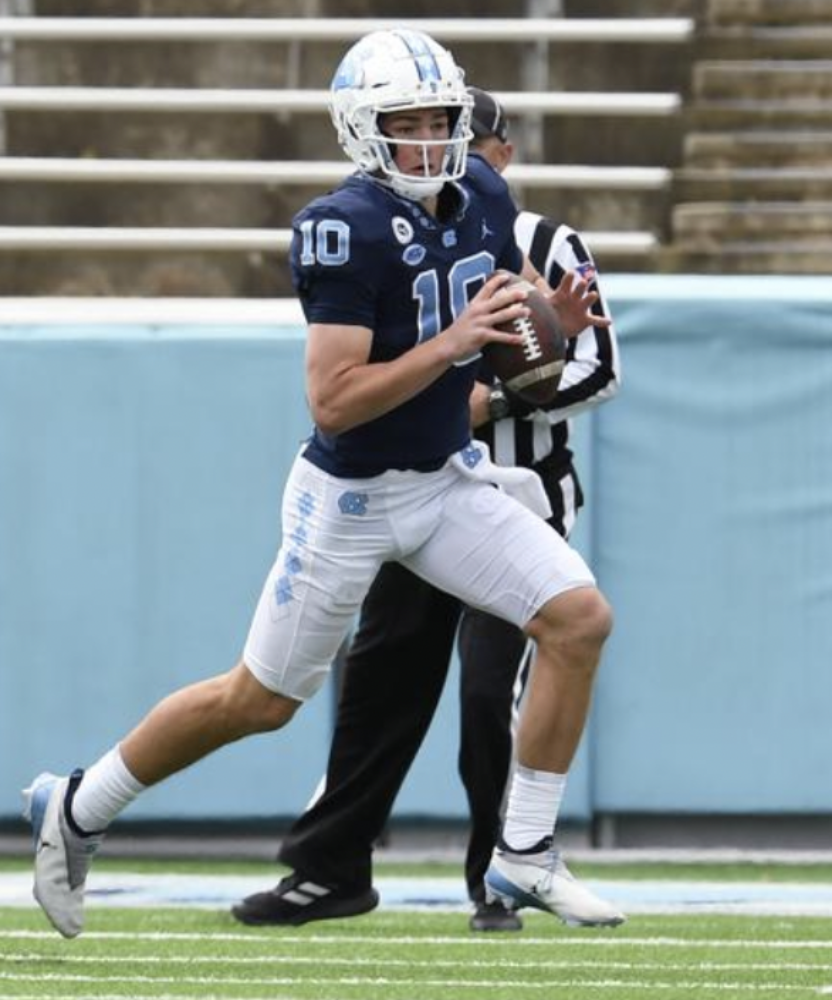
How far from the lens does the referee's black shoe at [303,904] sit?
546 cm

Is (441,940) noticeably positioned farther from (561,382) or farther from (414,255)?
(414,255)

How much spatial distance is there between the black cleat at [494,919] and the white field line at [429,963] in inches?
22.8

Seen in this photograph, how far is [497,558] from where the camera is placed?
187 inches

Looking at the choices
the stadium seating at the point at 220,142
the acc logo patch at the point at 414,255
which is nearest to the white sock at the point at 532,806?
the acc logo patch at the point at 414,255

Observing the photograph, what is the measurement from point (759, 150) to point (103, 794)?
5.59 metres

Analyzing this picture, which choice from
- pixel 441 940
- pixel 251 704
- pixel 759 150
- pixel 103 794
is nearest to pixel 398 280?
pixel 251 704

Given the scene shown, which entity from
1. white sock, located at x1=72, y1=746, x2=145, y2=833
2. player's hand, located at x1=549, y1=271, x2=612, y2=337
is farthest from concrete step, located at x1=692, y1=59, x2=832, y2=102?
white sock, located at x1=72, y1=746, x2=145, y2=833

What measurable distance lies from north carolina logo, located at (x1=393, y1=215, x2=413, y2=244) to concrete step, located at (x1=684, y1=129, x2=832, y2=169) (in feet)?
17.3

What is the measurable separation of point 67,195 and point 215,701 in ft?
17.6

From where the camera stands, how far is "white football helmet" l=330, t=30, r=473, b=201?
4.70 m

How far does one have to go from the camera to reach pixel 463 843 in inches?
284

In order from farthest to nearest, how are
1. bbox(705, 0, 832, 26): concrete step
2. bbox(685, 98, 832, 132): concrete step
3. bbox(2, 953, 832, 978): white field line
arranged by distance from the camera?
bbox(705, 0, 832, 26): concrete step → bbox(685, 98, 832, 132): concrete step → bbox(2, 953, 832, 978): white field line

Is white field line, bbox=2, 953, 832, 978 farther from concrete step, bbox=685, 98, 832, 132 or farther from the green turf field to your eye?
concrete step, bbox=685, 98, 832, 132

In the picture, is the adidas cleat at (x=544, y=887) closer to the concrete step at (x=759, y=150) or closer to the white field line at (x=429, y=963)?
the white field line at (x=429, y=963)
